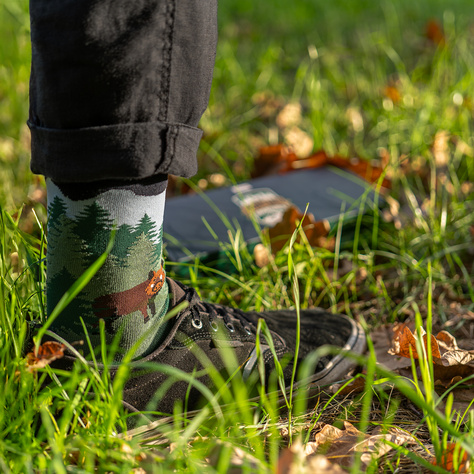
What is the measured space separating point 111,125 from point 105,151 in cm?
4

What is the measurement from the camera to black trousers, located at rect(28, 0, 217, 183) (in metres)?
0.78

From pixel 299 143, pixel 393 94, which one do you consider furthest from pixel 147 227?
pixel 393 94

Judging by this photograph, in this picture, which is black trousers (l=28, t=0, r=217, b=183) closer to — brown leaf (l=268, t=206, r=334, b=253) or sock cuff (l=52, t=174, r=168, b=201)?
sock cuff (l=52, t=174, r=168, b=201)

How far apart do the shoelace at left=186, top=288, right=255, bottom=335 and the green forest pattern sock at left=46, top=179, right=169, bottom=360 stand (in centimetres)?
10

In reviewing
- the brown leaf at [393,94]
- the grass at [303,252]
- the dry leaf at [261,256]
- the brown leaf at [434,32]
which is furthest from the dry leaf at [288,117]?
the brown leaf at [434,32]

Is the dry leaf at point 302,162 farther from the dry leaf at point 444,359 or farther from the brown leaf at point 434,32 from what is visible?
the brown leaf at point 434,32

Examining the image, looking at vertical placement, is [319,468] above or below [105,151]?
below

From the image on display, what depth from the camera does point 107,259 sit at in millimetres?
→ 924

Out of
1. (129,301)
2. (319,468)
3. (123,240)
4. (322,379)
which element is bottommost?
(322,379)

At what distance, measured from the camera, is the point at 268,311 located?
1.28 meters

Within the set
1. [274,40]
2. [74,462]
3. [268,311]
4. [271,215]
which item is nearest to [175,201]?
[271,215]

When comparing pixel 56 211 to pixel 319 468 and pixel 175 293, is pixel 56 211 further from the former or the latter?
pixel 319 468

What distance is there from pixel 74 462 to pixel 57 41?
2.01 feet

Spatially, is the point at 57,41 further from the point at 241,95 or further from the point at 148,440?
the point at 241,95
